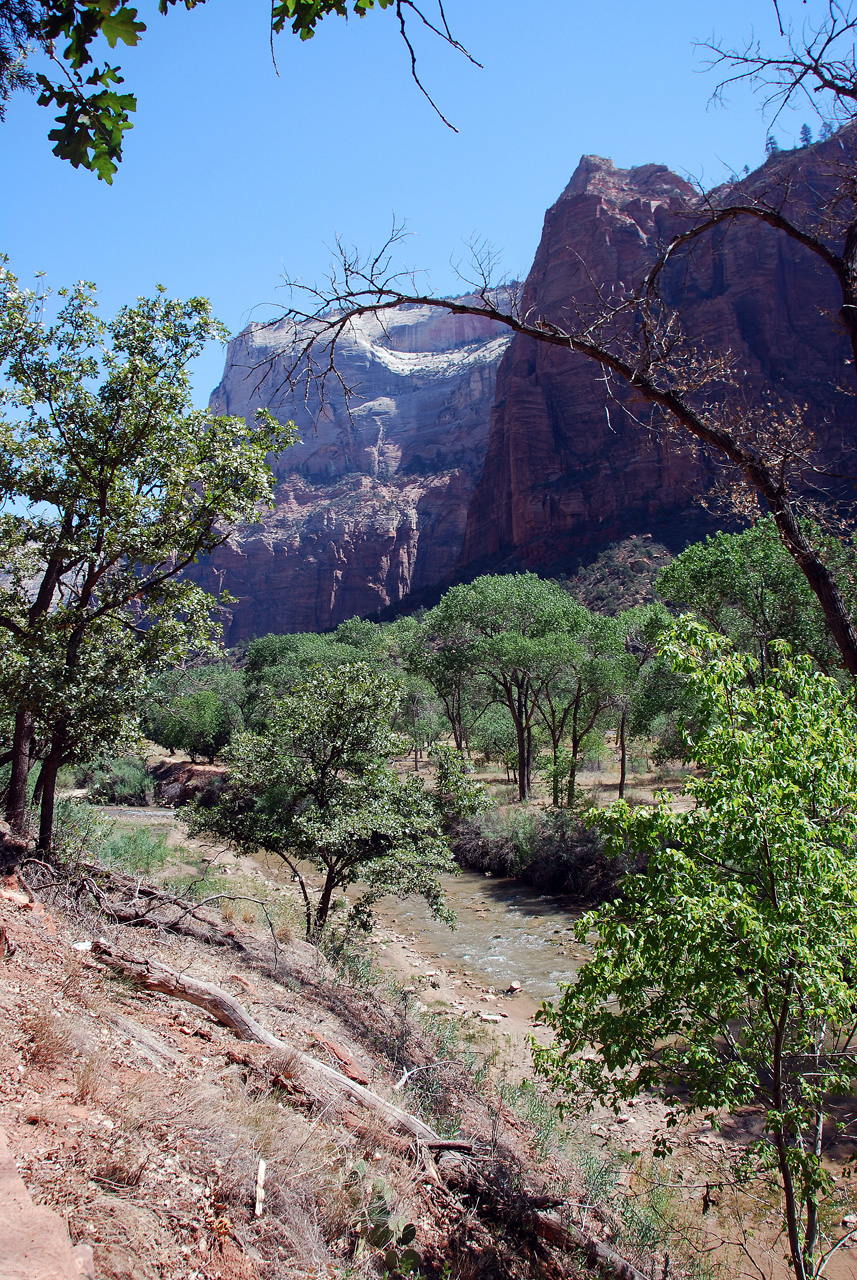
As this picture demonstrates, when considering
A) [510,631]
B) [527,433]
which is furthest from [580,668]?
[527,433]

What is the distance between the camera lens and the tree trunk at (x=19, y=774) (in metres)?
8.55

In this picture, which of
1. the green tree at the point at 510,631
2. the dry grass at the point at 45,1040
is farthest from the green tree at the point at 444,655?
the dry grass at the point at 45,1040

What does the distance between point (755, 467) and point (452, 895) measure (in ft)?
58.0

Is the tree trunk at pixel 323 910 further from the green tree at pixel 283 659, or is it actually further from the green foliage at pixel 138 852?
the green tree at pixel 283 659

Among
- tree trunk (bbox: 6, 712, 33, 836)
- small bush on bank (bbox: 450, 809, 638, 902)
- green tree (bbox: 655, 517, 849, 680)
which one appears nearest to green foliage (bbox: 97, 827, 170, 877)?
tree trunk (bbox: 6, 712, 33, 836)

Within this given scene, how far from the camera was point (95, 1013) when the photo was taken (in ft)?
14.9

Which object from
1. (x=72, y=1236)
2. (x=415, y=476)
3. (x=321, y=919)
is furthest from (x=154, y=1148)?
(x=415, y=476)

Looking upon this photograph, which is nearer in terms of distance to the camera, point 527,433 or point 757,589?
point 757,589

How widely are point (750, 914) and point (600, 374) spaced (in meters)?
76.9

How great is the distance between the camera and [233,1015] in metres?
5.46

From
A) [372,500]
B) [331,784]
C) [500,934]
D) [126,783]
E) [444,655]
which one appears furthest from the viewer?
[372,500]

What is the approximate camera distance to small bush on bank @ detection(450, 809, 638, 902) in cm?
1891

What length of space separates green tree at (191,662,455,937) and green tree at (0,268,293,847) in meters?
2.70

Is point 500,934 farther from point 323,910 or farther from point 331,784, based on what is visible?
point 331,784
